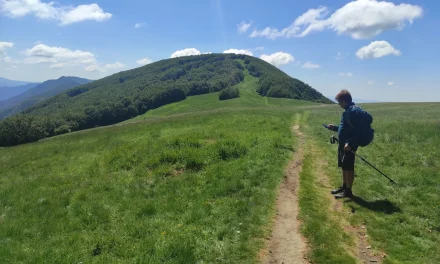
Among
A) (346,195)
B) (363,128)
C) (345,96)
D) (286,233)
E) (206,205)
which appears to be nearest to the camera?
(286,233)

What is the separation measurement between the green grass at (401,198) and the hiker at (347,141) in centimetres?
61

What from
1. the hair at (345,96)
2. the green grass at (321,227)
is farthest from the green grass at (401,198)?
the hair at (345,96)

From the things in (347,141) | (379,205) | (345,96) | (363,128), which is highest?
(345,96)

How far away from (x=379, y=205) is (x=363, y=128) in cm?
273

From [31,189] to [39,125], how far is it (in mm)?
77382

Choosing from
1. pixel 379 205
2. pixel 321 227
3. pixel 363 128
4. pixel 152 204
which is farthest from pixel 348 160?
pixel 152 204

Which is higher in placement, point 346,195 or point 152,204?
point 152,204

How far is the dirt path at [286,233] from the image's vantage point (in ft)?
24.7

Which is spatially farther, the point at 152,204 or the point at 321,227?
the point at 152,204

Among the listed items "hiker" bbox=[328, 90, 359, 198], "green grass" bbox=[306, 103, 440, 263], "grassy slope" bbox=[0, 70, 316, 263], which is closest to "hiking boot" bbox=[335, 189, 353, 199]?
"hiker" bbox=[328, 90, 359, 198]

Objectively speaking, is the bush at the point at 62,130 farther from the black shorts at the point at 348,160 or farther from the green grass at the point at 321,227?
the black shorts at the point at 348,160

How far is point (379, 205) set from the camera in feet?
33.8

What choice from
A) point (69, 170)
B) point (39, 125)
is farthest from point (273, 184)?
point (39, 125)

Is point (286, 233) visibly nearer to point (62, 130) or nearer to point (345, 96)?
point (345, 96)
